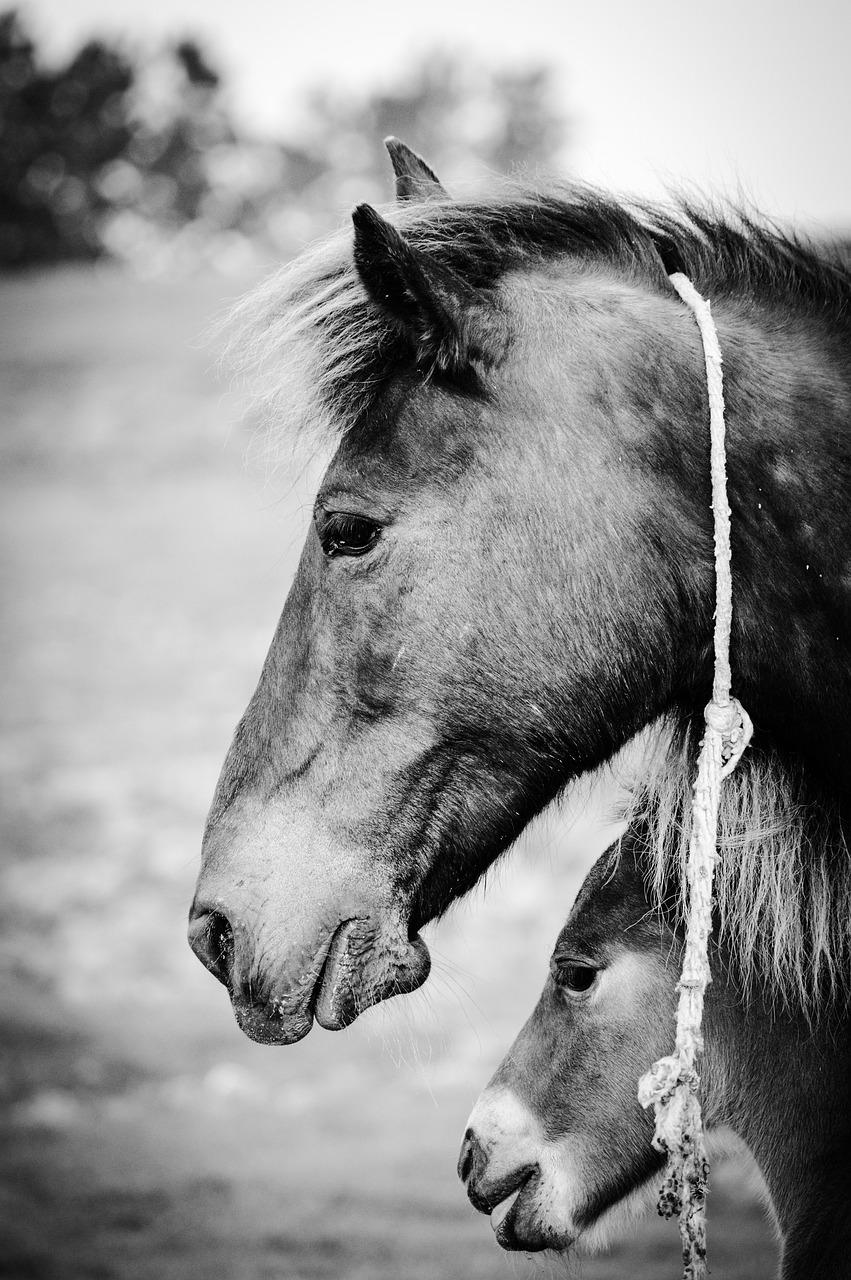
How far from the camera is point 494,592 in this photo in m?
1.87

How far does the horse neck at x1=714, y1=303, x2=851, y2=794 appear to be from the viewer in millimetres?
1863

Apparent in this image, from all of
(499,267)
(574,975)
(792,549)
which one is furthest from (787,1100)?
(499,267)

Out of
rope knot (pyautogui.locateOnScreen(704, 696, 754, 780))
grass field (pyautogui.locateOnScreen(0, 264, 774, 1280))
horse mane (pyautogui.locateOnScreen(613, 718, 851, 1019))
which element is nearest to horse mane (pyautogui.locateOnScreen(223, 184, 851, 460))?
grass field (pyautogui.locateOnScreen(0, 264, 774, 1280))

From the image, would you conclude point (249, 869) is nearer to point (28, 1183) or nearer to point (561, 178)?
point (561, 178)

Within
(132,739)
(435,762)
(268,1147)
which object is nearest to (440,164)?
(132,739)

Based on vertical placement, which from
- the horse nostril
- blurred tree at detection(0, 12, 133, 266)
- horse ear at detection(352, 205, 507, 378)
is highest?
blurred tree at detection(0, 12, 133, 266)

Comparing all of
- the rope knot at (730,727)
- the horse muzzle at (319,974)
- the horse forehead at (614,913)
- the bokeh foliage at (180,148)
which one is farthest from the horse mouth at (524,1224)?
the bokeh foliage at (180,148)

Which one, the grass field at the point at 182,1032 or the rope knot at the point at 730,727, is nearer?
the rope knot at the point at 730,727

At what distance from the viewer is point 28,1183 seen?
5652mm

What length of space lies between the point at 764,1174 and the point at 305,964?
1.66 m

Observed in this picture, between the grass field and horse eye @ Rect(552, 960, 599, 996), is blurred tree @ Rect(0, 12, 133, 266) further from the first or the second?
horse eye @ Rect(552, 960, 599, 996)

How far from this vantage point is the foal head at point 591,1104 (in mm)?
2662

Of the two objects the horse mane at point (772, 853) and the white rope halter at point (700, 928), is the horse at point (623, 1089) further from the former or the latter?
the white rope halter at point (700, 928)

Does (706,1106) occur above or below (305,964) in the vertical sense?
below
